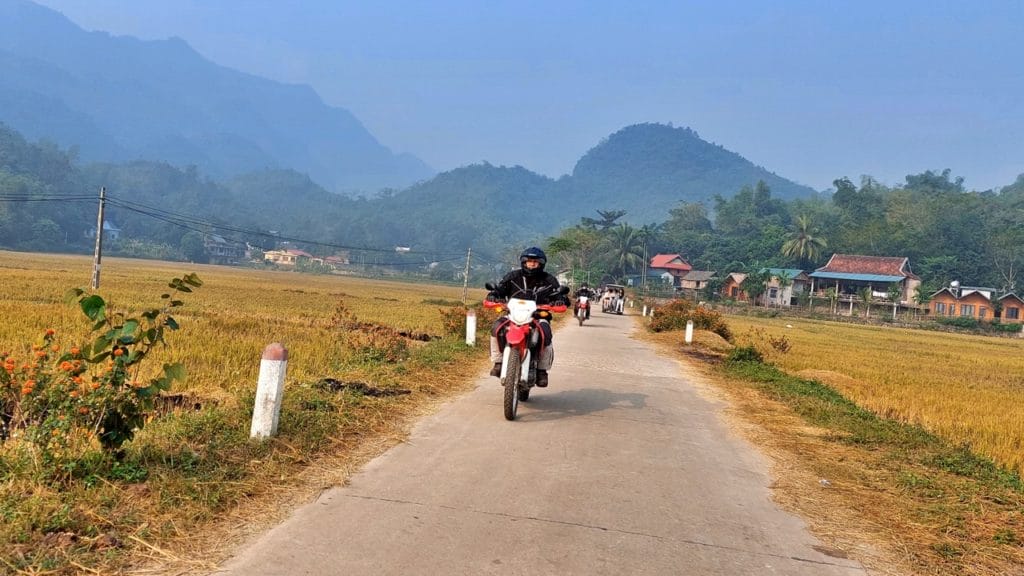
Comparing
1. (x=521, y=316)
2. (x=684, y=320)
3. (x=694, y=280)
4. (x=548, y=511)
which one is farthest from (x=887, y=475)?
(x=694, y=280)

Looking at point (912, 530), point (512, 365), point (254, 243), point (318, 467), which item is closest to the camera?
point (912, 530)

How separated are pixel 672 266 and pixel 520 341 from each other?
9284 centimetres

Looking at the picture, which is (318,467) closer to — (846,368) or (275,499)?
(275,499)

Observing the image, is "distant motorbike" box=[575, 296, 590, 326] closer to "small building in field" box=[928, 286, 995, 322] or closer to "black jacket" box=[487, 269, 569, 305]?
"black jacket" box=[487, 269, 569, 305]

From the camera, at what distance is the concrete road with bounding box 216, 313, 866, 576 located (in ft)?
11.1

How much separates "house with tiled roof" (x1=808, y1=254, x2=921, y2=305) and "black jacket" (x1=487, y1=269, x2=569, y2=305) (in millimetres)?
71699

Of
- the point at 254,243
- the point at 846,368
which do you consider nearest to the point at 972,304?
the point at 846,368

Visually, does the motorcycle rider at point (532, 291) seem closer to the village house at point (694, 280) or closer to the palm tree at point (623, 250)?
the village house at point (694, 280)

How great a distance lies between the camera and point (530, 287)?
7723 millimetres

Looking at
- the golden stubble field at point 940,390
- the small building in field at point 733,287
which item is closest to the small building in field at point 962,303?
the small building in field at point 733,287

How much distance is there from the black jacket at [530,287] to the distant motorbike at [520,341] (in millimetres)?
47

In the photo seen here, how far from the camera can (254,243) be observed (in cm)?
12756

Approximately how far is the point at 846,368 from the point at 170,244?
120 metres

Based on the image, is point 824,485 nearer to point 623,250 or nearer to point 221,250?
point 623,250
